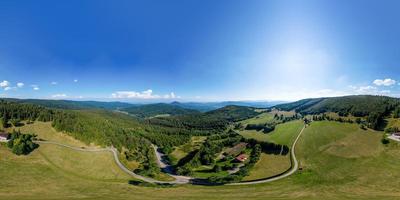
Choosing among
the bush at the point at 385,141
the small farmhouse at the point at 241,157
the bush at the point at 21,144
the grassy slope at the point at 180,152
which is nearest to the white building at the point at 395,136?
the bush at the point at 385,141

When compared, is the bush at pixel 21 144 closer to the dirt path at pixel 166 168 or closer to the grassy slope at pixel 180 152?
the dirt path at pixel 166 168

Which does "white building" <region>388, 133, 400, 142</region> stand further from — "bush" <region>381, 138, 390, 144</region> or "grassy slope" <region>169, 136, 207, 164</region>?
"grassy slope" <region>169, 136, 207, 164</region>

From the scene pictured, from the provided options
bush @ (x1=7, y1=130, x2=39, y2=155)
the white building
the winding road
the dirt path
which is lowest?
the dirt path

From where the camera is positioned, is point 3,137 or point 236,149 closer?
point 3,137

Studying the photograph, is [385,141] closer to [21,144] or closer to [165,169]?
[165,169]

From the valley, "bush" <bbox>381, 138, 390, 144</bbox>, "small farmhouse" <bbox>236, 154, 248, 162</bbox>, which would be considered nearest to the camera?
the valley

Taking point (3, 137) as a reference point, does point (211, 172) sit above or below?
below

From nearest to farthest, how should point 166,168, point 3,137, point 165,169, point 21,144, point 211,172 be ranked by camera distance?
point 21,144 → point 3,137 → point 211,172 → point 165,169 → point 166,168

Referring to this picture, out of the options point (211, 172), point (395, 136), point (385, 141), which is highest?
point (395, 136)

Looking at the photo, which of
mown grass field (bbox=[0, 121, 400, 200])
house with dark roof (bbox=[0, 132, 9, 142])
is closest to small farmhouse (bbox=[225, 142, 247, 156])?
mown grass field (bbox=[0, 121, 400, 200])

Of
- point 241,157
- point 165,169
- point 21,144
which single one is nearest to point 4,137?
point 21,144
